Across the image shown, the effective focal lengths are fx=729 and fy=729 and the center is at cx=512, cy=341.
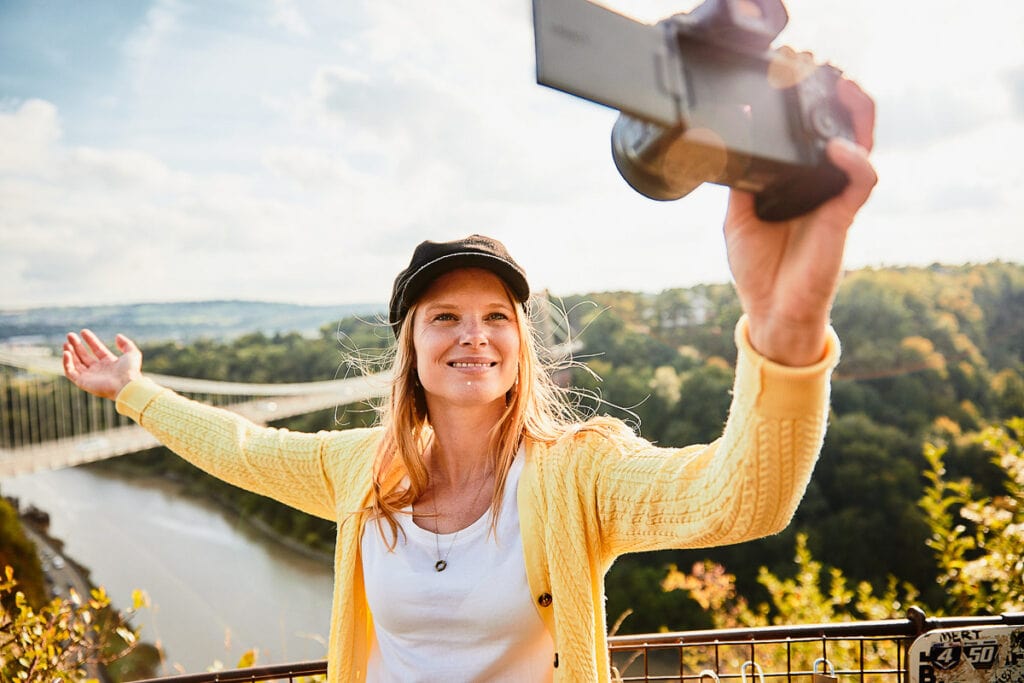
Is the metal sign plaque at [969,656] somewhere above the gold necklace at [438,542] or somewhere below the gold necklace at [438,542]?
below

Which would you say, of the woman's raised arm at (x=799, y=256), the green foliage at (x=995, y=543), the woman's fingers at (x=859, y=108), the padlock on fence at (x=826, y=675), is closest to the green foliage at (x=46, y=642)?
the padlock on fence at (x=826, y=675)

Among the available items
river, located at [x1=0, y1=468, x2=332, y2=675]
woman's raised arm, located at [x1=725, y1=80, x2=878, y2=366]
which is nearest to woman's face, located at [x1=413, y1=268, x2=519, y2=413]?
woman's raised arm, located at [x1=725, y1=80, x2=878, y2=366]

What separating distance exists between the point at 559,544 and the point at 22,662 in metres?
1.22

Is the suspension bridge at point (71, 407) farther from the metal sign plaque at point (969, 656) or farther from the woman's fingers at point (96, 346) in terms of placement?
the metal sign plaque at point (969, 656)

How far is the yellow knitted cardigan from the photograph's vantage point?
2.13 feet

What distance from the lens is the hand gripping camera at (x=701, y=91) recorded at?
42 cm

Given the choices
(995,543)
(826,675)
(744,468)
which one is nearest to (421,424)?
(744,468)

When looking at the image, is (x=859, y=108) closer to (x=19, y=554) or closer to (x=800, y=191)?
(x=800, y=191)

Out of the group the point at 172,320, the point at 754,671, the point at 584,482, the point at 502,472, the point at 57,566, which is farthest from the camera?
the point at 172,320

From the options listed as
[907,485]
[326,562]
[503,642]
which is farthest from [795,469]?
[326,562]

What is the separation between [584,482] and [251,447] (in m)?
0.67

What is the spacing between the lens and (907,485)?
551 inches

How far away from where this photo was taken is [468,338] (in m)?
1.11

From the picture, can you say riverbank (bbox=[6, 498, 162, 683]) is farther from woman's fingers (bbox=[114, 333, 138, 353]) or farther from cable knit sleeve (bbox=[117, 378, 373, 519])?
cable knit sleeve (bbox=[117, 378, 373, 519])
